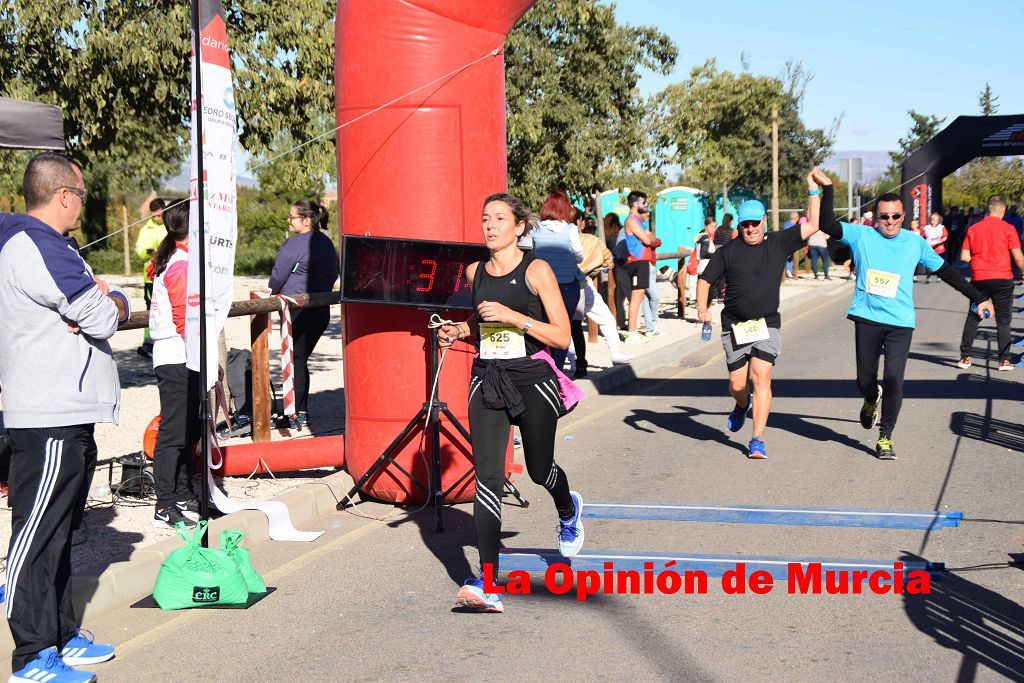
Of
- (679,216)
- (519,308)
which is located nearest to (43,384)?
(519,308)

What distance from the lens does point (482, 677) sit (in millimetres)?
4734

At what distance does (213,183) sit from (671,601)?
314 centimetres

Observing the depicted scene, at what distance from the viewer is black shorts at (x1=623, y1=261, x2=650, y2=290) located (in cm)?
1752

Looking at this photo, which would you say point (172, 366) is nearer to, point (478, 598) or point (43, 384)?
point (43, 384)

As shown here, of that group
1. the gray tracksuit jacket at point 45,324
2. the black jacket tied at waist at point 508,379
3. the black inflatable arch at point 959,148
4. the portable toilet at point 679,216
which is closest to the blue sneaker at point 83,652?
the gray tracksuit jacket at point 45,324

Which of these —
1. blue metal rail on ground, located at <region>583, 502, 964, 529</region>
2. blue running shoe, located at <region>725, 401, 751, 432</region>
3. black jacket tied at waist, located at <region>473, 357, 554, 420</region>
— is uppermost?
black jacket tied at waist, located at <region>473, 357, 554, 420</region>

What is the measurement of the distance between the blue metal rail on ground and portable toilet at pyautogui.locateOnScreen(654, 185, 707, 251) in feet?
120

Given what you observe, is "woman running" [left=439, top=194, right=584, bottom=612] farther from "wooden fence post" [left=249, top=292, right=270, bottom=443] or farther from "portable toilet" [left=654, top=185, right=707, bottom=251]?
"portable toilet" [left=654, top=185, right=707, bottom=251]

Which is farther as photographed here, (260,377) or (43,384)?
(260,377)

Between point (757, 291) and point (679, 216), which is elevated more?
point (679, 216)

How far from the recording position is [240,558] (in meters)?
5.98

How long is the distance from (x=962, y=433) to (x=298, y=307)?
5.71 meters

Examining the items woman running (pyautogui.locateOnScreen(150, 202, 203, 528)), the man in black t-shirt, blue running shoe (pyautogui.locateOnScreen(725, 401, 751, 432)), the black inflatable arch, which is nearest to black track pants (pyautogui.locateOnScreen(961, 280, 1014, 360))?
blue running shoe (pyautogui.locateOnScreen(725, 401, 751, 432))

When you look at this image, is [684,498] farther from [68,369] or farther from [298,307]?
[68,369]
